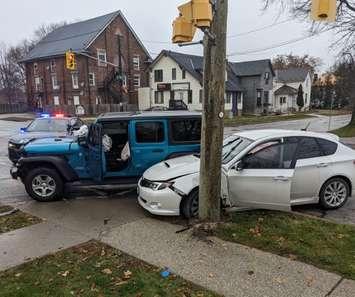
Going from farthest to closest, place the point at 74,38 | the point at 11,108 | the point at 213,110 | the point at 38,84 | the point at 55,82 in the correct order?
the point at 11,108 → the point at 38,84 → the point at 55,82 → the point at 74,38 → the point at 213,110

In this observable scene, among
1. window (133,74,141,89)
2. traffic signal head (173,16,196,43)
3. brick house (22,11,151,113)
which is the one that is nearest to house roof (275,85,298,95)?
brick house (22,11,151,113)

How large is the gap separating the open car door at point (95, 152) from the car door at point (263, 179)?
2.90 m

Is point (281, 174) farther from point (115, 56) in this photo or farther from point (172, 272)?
point (115, 56)

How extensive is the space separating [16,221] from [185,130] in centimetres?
384

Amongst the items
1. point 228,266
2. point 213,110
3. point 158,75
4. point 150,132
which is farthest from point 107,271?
point 158,75

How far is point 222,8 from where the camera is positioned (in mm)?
5113

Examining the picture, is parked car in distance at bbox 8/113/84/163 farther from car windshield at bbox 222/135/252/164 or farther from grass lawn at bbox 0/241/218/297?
grass lawn at bbox 0/241/218/297

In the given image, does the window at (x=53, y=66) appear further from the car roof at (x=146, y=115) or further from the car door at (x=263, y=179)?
the car door at (x=263, y=179)

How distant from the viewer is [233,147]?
687 centimetres

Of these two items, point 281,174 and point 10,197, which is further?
point 10,197

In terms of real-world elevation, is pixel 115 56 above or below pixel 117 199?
above

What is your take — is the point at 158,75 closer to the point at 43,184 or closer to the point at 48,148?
the point at 48,148

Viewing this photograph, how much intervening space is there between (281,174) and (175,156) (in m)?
2.56

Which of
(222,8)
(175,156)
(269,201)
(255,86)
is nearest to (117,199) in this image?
(175,156)
